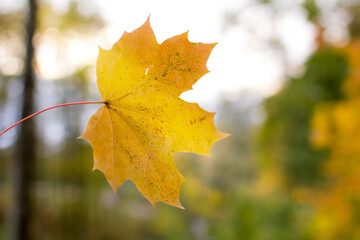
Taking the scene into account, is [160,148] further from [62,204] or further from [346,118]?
[62,204]

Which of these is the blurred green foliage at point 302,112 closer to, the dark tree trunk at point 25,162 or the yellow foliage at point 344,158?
the yellow foliage at point 344,158

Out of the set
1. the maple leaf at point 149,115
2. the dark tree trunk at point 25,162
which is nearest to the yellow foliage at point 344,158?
the dark tree trunk at point 25,162

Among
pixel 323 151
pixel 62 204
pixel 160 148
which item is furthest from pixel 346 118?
pixel 62 204

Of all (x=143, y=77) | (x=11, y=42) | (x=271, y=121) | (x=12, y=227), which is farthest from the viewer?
(x=271, y=121)

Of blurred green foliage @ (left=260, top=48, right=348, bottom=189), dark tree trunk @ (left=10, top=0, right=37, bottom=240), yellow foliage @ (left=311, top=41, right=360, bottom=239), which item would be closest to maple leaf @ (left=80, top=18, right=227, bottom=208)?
dark tree trunk @ (left=10, top=0, right=37, bottom=240)

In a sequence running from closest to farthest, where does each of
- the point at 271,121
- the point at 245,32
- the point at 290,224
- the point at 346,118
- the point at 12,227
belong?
1. the point at 12,227
2. the point at 346,118
3. the point at 290,224
4. the point at 245,32
5. the point at 271,121

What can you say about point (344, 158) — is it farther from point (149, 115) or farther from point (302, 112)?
point (149, 115)

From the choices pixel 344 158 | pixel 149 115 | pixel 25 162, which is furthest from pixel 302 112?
pixel 149 115
